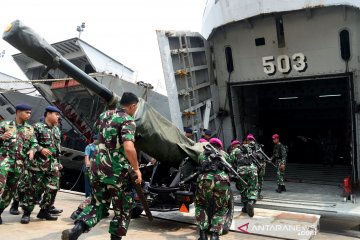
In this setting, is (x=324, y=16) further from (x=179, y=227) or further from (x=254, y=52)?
(x=179, y=227)

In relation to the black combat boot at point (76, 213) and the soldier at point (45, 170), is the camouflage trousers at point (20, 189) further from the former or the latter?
the black combat boot at point (76, 213)

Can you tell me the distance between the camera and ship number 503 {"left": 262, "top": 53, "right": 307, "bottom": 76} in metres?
8.48

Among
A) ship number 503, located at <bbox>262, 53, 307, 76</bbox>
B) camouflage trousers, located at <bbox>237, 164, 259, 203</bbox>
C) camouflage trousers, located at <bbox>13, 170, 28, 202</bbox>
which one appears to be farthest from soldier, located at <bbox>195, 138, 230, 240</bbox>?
ship number 503, located at <bbox>262, 53, 307, 76</bbox>

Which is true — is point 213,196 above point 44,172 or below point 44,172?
below

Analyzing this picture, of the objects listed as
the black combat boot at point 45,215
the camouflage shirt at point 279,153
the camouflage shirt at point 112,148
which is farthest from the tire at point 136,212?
the camouflage shirt at point 279,153

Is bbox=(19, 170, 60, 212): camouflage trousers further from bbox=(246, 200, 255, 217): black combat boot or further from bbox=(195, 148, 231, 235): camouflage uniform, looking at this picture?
bbox=(246, 200, 255, 217): black combat boot

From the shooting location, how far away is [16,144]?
14.9ft

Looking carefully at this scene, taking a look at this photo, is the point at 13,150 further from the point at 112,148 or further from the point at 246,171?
the point at 246,171

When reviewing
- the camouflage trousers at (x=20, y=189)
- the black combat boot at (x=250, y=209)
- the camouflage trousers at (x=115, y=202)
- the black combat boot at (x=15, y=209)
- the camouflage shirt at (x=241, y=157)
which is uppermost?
the camouflage trousers at (x=115, y=202)

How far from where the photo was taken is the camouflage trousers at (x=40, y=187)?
4633mm

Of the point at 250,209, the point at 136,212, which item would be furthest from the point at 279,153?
the point at 136,212

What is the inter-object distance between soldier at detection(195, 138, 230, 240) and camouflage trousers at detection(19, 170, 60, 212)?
199cm

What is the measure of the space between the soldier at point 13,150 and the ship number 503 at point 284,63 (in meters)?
6.05

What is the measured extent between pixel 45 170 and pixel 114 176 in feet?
6.38
